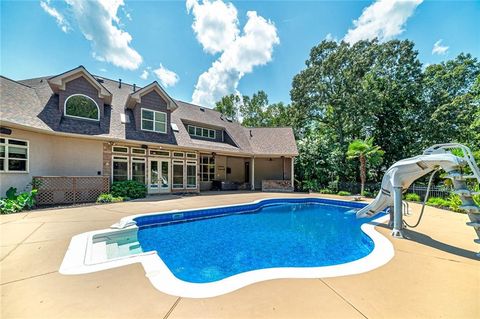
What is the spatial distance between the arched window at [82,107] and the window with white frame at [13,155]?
2.57 metres

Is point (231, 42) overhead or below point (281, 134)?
overhead

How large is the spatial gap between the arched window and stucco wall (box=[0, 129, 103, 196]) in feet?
4.59

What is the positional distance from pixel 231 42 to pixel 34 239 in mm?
15541

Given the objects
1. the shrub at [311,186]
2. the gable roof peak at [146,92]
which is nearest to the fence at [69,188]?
the gable roof peak at [146,92]

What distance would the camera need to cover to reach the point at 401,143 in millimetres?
19094

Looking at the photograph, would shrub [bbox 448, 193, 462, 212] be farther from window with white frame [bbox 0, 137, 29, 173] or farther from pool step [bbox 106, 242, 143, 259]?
window with white frame [bbox 0, 137, 29, 173]

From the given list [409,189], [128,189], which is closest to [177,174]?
[128,189]

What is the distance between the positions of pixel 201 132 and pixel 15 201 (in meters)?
11.6

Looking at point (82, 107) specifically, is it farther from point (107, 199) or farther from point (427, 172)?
point (427, 172)

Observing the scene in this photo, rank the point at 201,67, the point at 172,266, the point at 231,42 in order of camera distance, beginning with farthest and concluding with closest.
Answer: the point at 201,67 → the point at 231,42 → the point at 172,266

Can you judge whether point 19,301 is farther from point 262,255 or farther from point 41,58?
point 41,58

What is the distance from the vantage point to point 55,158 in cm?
1024

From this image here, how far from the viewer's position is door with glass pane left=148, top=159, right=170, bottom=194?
1334cm

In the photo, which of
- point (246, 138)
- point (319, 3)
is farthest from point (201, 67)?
point (319, 3)
